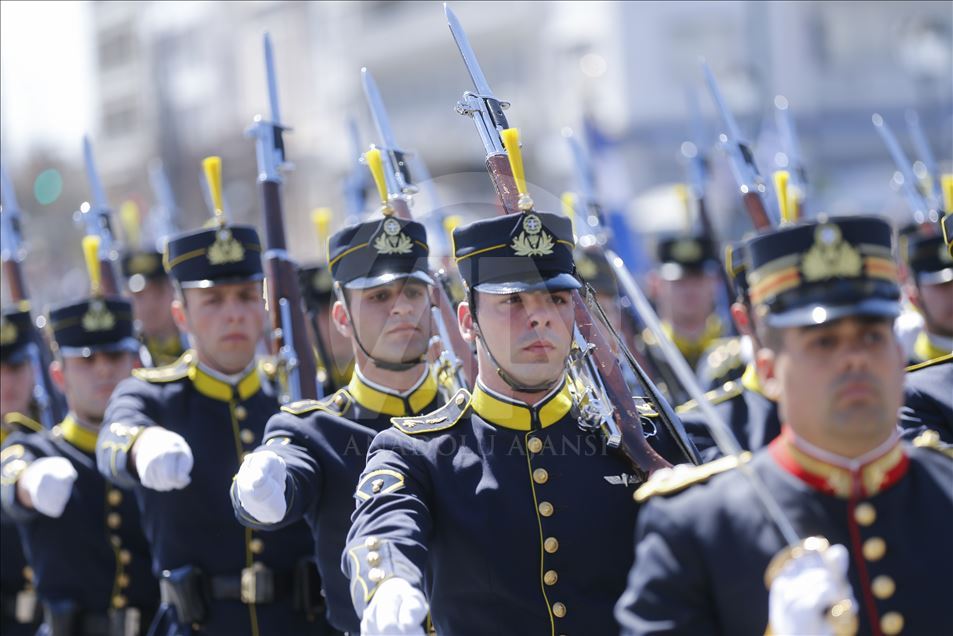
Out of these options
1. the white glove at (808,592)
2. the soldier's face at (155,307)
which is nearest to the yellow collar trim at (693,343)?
the soldier's face at (155,307)

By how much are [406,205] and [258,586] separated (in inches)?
62.9

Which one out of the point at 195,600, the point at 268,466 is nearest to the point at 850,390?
the point at 268,466

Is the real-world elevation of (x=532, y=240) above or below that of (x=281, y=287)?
below

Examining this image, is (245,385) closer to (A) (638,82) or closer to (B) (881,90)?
(A) (638,82)

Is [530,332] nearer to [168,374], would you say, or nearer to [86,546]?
[168,374]

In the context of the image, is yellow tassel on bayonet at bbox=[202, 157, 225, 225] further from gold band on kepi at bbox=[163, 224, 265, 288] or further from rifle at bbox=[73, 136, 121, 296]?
rifle at bbox=[73, 136, 121, 296]

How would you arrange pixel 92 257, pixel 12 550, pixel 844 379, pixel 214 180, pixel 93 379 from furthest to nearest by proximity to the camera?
pixel 92 257, pixel 12 550, pixel 93 379, pixel 214 180, pixel 844 379

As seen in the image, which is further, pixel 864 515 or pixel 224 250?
pixel 224 250

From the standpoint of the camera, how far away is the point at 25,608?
22.9 feet

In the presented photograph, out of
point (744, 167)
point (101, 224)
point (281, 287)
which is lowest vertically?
point (281, 287)

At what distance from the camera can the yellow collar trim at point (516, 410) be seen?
4227 mm

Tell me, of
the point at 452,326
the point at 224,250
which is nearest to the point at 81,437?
the point at 224,250

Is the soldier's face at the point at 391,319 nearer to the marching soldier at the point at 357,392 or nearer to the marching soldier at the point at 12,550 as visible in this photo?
the marching soldier at the point at 357,392

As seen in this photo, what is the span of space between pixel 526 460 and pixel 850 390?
4.48ft
